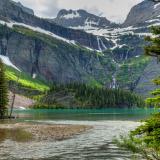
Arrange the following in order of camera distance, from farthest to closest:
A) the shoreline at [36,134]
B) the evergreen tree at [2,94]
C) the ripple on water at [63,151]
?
1. the evergreen tree at [2,94]
2. the shoreline at [36,134]
3. the ripple on water at [63,151]

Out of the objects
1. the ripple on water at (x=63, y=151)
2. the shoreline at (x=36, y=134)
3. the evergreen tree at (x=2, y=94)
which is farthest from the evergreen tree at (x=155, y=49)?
the evergreen tree at (x=2, y=94)

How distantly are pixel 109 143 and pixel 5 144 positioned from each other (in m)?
14.8

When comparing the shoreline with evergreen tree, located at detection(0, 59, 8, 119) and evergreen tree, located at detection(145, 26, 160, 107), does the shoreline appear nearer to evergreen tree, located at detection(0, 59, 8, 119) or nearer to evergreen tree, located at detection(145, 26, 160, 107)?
evergreen tree, located at detection(145, 26, 160, 107)

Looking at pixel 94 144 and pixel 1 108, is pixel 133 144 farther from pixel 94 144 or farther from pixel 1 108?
pixel 1 108

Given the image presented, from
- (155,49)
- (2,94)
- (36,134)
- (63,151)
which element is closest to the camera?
(155,49)

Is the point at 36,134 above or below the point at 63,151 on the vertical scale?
above

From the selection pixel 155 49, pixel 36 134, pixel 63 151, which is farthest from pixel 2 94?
pixel 155 49

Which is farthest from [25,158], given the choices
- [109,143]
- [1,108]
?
[1,108]

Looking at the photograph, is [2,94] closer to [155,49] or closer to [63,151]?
[63,151]

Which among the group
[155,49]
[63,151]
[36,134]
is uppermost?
[155,49]

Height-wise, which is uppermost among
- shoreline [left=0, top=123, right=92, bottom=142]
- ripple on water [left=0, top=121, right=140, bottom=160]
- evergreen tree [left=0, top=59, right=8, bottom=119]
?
evergreen tree [left=0, top=59, right=8, bottom=119]

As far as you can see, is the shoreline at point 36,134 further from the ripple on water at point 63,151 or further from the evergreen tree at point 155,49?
the evergreen tree at point 155,49

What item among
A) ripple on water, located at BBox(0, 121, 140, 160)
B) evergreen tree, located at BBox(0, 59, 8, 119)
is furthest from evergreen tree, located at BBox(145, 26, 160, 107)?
evergreen tree, located at BBox(0, 59, 8, 119)

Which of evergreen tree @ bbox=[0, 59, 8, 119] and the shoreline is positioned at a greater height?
evergreen tree @ bbox=[0, 59, 8, 119]
